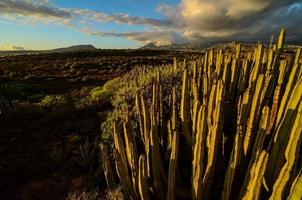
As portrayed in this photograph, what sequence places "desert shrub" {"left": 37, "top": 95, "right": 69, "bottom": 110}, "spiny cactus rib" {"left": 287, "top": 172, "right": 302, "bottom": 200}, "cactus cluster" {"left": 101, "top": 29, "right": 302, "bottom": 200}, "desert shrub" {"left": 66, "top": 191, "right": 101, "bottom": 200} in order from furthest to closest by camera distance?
1. "desert shrub" {"left": 37, "top": 95, "right": 69, "bottom": 110}
2. "desert shrub" {"left": 66, "top": 191, "right": 101, "bottom": 200}
3. "cactus cluster" {"left": 101, "top": 29, "right": 302, "bottom": 200}
4. "spiny cactus rib" {"left": 287, "top": 172, "right": 302, "bottom": 200}

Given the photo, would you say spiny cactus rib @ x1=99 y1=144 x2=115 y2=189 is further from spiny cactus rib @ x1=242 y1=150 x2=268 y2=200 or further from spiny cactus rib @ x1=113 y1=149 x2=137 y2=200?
spiny cactus rib @ x1=242 y1=150 x2=268 y2=200

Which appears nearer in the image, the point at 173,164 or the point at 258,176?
the point at 258,176

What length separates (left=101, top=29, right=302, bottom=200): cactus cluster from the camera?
268 cm

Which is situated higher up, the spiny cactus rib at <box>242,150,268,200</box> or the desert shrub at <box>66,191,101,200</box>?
the spiny cactus rib at <box>242,150,268,200</box>

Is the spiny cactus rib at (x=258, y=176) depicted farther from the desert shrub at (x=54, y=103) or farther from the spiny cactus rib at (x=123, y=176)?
the desert shrub at (x=54, y=103)

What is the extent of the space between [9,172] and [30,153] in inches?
35.7

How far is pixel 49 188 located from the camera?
5.04 meters

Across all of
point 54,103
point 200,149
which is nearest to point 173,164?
point 200,149

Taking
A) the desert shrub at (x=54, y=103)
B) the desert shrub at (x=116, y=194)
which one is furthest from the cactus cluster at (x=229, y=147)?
the desert shrub at (x=54, y=103)

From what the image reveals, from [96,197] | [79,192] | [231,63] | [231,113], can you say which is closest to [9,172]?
[79,192]

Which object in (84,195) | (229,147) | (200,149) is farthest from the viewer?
(84,195)

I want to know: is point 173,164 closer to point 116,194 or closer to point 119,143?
point 119,143

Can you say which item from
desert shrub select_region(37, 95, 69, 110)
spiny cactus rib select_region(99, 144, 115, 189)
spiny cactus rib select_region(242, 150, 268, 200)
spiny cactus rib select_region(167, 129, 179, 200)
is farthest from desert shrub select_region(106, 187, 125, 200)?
desert shrub select_region(37, 95, 69, 110)

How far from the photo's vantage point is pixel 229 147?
161 inches
